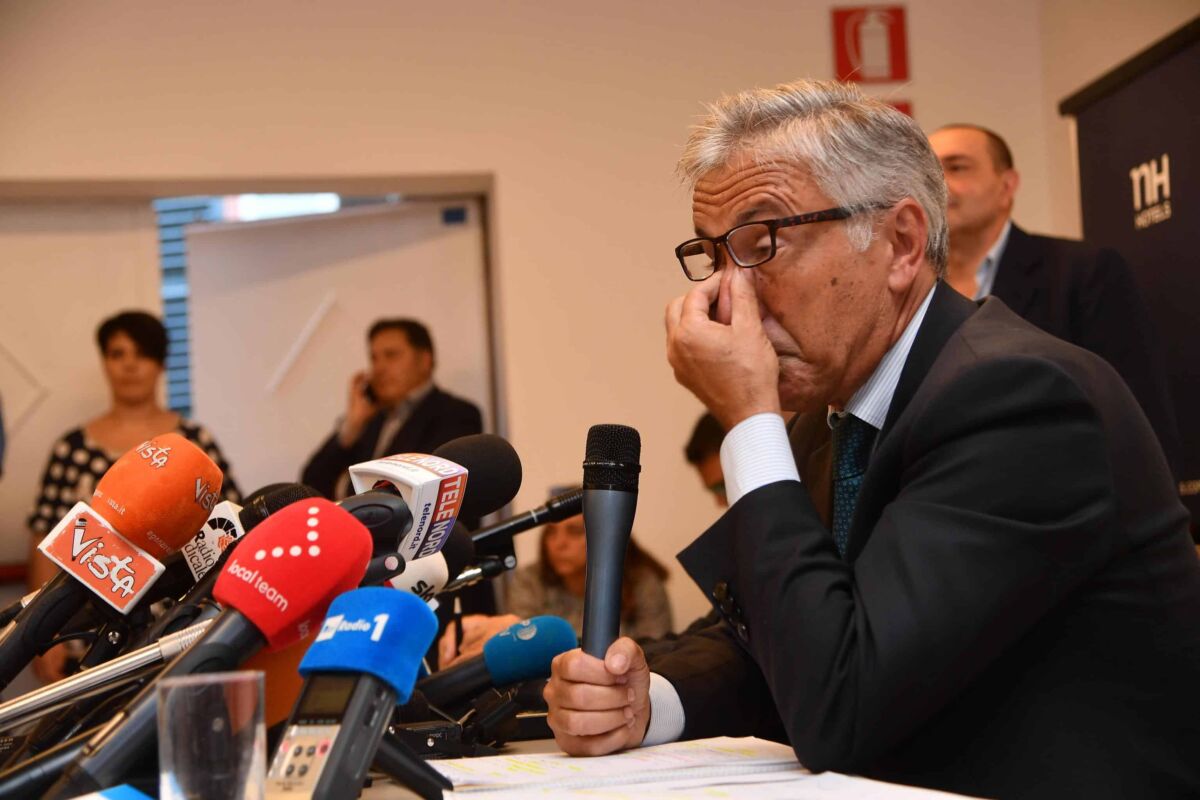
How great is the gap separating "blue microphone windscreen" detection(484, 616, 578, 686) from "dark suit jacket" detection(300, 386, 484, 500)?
137 inches

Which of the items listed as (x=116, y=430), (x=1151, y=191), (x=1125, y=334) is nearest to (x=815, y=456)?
(x=1125, y=334)


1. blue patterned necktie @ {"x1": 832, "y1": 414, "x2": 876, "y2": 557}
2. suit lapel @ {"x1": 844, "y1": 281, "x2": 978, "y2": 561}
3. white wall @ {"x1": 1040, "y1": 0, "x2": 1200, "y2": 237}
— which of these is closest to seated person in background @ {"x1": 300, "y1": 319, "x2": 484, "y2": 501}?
white wall @ {"x1": 1040, "y1": 0, "x2": 1200, "y2": 237}

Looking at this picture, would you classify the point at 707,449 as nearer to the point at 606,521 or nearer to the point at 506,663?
the point at 506,663

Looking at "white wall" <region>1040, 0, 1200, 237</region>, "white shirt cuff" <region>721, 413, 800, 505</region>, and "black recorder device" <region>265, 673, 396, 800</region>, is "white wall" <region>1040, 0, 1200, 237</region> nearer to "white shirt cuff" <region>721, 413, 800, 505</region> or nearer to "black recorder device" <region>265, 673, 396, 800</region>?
"white shirt cuff" <region>721, 413, 800, 505</region>

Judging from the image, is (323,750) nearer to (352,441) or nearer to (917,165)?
(917,165)

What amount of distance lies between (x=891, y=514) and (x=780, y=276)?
0.39 m

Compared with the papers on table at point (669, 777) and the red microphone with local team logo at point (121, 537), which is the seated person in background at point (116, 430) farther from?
the papers on table at point (669, 777)

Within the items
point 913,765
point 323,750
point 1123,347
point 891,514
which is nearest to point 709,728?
point 913,765

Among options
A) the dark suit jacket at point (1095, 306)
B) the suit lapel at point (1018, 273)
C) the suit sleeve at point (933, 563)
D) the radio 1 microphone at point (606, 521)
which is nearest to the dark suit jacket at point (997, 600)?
the suit sleeve at point (933, 563)

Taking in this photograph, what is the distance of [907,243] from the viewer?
63.7 inches

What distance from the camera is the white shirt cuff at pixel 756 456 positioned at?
1.36 m

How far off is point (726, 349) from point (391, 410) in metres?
4.10

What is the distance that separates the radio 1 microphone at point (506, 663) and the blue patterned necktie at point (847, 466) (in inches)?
14.5

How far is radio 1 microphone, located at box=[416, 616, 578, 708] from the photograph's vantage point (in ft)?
5.52
